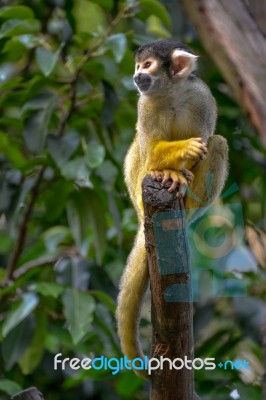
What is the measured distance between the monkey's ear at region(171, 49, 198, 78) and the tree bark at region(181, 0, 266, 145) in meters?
0.85

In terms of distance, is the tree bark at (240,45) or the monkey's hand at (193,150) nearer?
the monkey's hand at (193,150)

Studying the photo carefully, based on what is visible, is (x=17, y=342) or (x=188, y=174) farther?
(x=17, y=342)

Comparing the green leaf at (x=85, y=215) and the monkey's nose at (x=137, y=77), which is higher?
the monkey's nose at (x=137, y=77)

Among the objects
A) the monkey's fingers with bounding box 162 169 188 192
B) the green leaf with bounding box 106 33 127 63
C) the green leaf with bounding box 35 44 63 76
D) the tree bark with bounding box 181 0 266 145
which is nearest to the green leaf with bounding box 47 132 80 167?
the green leaf with bounding box 35 44 63 76

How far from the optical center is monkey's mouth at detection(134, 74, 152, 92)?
5.95 feet

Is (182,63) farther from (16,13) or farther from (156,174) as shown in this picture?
(16,13)

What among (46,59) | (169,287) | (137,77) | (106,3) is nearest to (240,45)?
(106,3)

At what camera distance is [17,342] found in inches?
104

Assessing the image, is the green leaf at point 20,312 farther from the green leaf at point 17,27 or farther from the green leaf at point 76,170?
the green leaf at point 17,27

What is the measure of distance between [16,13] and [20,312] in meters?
1.01

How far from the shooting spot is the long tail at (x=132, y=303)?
188cm

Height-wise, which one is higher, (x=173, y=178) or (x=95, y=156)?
(x=173, y=178)

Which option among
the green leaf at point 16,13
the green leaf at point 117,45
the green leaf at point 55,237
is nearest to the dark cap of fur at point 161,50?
the green leaf at point 117,45

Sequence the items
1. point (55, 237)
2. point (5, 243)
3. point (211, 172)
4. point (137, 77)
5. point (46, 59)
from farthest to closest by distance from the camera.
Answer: point (5, 243) → point (55, 237) → point (46, 59) → point (211, 172) → point (137, 77)
